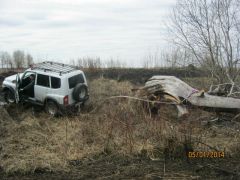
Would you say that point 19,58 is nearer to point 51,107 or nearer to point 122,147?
point 51,107

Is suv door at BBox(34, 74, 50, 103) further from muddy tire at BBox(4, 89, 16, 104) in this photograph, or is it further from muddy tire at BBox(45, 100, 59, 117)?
muddy tire at BBox(4, 89, 16, 104)

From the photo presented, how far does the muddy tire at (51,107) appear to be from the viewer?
16227mm

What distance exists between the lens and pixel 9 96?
17.3m

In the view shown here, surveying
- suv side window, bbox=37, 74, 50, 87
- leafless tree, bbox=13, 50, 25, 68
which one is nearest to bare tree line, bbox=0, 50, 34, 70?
leafless tree, bbox=13, 50, 25, 68

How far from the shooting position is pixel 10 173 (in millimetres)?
9086

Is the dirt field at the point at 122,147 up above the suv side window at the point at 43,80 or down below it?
below

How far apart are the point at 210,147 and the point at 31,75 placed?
8.79m

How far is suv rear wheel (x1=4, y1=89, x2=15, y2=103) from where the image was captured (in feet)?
56.1

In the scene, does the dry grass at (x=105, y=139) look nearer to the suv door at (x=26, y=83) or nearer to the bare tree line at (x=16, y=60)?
the suv door at (x=26, y=83)

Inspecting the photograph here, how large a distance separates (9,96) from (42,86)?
175cm

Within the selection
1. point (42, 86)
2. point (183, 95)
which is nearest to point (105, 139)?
point (183, 95)

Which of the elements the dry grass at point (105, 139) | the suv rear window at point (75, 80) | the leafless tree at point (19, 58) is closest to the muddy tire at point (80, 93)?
the suv rear window at point (75, 80)

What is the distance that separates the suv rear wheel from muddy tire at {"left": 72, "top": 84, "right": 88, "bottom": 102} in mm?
2530

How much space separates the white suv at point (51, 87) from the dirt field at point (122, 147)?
2.32 metres
